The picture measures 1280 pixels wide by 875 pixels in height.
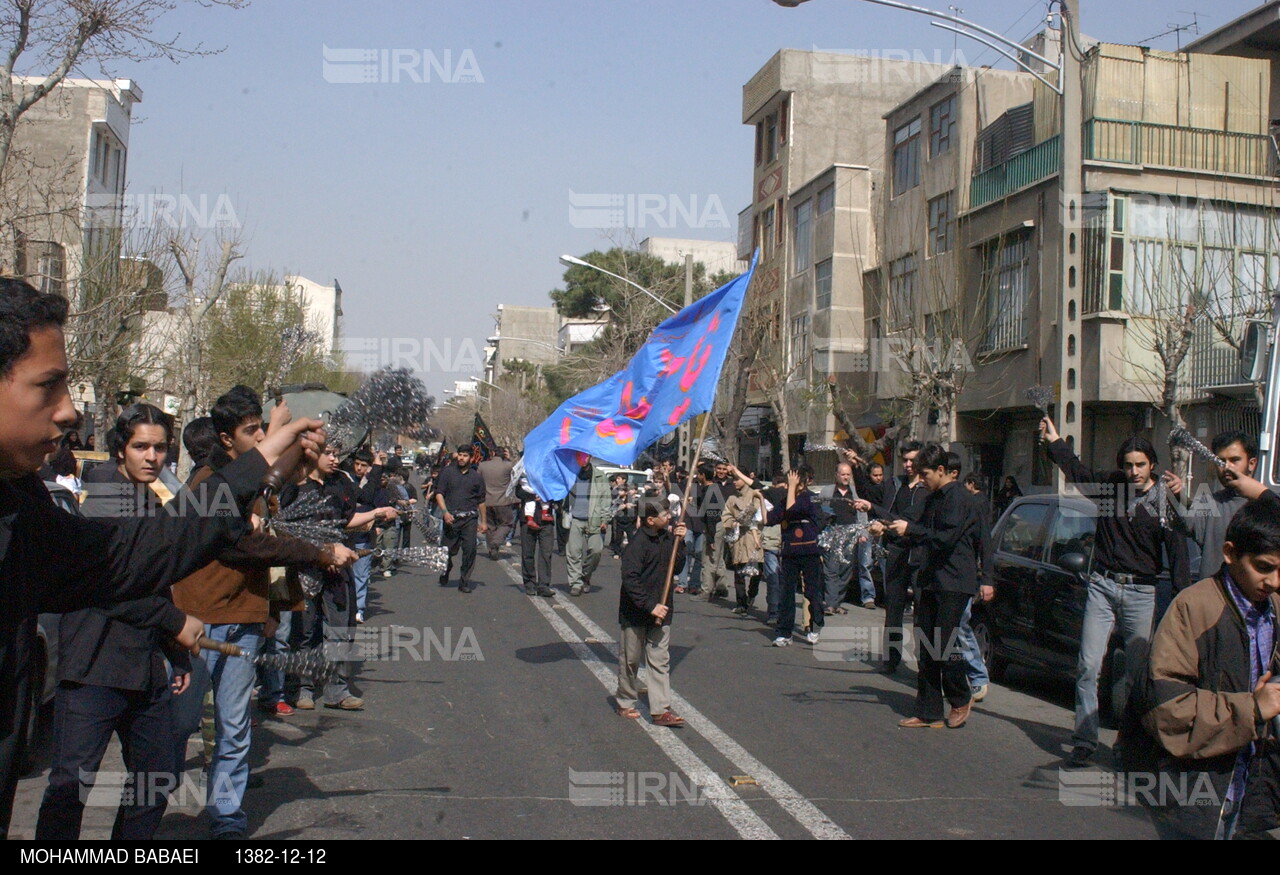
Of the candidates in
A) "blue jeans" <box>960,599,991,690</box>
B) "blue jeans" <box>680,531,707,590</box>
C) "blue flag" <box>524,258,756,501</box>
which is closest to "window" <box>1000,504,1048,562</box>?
"blue jeans" <box>960,599,991,690</box>

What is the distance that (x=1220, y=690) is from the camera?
12.0 feet

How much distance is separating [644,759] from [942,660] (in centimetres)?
236

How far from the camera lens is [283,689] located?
8039 millimetres

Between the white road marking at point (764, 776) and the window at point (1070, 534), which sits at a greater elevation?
the window at point (1070, 534)

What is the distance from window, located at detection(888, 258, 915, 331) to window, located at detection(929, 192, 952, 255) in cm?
98

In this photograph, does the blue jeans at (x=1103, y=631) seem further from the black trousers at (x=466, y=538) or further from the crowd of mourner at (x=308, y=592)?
the black trousers at (x=466, y=538)

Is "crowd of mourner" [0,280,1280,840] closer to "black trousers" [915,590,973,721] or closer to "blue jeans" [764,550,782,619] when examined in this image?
"black trousers" [915,590,973,721]

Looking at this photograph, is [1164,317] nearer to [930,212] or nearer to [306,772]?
[930,212]

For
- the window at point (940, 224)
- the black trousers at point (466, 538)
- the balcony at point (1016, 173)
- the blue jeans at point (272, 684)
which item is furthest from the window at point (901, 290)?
the blue jeans at point (272, 684)

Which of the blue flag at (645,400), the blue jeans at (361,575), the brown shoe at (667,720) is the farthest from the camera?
the blue jeans at (361,575)

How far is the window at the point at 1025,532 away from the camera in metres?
9.10

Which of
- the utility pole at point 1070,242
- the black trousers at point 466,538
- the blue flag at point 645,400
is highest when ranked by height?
the utility pole at point 1070,242

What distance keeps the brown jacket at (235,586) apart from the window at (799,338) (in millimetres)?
30542

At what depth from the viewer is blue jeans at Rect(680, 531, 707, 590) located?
1669 cm
